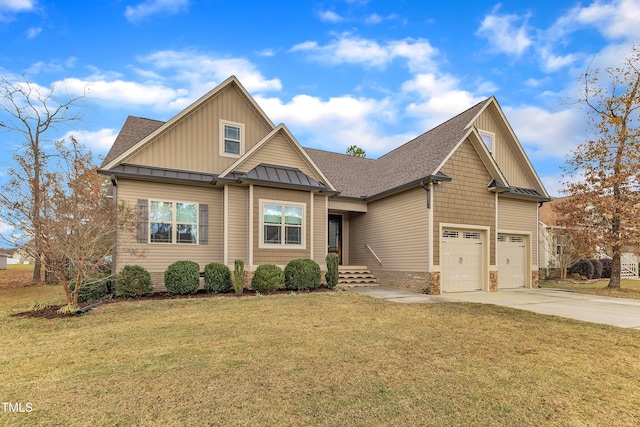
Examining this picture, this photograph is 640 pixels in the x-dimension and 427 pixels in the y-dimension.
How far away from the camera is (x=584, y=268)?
2020 cm

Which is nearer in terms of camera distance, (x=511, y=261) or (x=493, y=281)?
Answer: (x=493, y=281)

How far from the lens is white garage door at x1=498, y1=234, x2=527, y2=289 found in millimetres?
15030

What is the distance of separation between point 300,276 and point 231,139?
6.25m

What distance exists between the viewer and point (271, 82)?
18.8 meters

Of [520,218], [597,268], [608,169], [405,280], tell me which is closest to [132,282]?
[405,280]

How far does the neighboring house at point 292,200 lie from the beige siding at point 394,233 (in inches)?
2.4

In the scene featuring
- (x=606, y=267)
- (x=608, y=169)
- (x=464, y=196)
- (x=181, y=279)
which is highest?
(x=608, y=169)

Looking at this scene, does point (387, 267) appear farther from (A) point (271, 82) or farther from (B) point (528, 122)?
(B) point (528, 122)

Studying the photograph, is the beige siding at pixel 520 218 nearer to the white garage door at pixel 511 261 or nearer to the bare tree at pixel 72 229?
the white garage door at pixel 511 261

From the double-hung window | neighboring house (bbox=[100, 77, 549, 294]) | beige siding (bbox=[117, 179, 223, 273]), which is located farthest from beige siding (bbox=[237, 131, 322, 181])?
the double-hung window

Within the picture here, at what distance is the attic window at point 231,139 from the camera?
13516mm

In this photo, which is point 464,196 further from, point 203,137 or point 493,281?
point 203,137

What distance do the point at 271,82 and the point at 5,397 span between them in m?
17.8

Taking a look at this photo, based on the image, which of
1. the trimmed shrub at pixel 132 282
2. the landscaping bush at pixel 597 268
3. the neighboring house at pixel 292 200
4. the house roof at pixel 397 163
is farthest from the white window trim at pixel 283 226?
the landscaping bush at pixel 597 268
